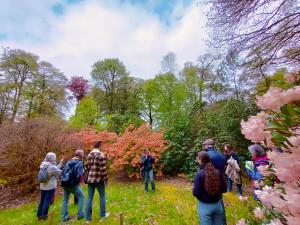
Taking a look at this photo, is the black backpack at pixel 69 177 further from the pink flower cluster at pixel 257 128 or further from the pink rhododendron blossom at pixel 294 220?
the pink rhododendron blossom at pixel 294 220

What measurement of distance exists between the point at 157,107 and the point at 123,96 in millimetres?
4399

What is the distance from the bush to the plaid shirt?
14.1ft

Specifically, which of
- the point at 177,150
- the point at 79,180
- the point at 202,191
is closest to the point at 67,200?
the point at 79,180

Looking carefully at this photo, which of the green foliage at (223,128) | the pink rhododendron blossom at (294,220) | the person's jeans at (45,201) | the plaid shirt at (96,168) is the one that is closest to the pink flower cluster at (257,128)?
the pink rhododendron blossom at (294,220)

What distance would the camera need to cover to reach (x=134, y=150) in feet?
33.9

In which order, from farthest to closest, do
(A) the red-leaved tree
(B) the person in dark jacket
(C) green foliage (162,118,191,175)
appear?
(A) the red-leaved tree → (C) green foliage (162,118,191,175) → (B) the person in dark jacket

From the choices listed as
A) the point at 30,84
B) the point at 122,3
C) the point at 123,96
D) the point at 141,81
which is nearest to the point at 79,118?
the point at 30,84

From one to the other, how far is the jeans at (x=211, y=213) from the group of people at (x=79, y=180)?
98.7 inches

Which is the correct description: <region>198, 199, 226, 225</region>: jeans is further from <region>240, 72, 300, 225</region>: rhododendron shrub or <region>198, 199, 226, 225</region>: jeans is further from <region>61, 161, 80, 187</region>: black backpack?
<region>61, 161, 80, 187</region>: black backpack

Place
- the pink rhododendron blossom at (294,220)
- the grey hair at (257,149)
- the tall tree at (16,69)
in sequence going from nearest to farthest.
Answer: the pink rhododendron blossom at (294,220)
the grey hair at (257,149)
the tall tree at (16,69)

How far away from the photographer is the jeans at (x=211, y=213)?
298 centimetres

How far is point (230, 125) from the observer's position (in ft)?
36.3

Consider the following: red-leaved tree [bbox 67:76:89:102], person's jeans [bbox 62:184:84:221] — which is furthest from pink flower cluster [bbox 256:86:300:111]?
red-leaved tree [bbox 67:76:89:102]

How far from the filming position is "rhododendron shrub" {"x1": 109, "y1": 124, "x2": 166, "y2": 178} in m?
10.2
